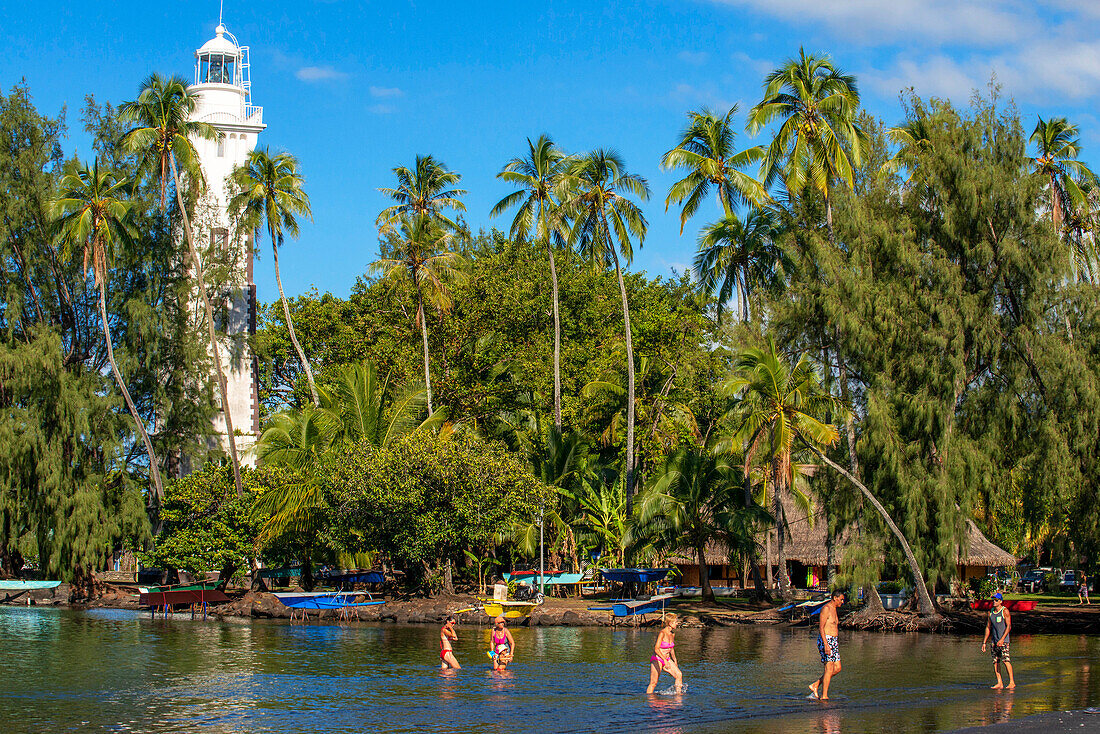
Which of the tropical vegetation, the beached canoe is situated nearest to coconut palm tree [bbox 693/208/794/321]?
the tropical vegetation

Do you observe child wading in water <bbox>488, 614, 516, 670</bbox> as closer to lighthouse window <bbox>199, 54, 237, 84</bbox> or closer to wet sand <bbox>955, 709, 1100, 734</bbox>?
wet sand <bbox>955, 709, 1100, 734</bbox>

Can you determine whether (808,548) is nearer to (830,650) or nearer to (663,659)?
(663,659)

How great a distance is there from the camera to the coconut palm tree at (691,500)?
125ft

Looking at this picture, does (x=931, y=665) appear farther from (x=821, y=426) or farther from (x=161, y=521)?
(x=161, y=521)

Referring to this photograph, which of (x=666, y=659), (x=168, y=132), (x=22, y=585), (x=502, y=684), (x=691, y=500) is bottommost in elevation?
(x=502, y=684)

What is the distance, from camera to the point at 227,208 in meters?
52.2

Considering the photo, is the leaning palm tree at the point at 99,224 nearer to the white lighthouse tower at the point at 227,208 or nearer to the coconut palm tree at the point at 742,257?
the white lighthouse tower at the point at 227,208

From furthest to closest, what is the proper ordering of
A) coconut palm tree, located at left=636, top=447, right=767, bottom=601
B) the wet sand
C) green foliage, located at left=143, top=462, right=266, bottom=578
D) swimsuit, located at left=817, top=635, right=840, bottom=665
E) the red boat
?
1. green foliage, located at left=143, top=462, right=266, bottom=578
2. coconut palm tree, located at left=636, top=447, right=767, bottom=601
3. the red boat
4. swimsuit, located at left=817, top=635, right=840, bottom=665
5. the wet sand

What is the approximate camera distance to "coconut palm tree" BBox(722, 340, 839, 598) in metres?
31.6

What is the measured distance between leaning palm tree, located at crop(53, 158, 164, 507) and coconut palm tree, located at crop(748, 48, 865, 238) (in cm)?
2666

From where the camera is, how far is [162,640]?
1142 inches

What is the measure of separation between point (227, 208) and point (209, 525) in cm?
1766

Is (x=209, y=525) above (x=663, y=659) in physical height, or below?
above

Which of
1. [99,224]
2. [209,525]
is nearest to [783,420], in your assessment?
[209,525]
